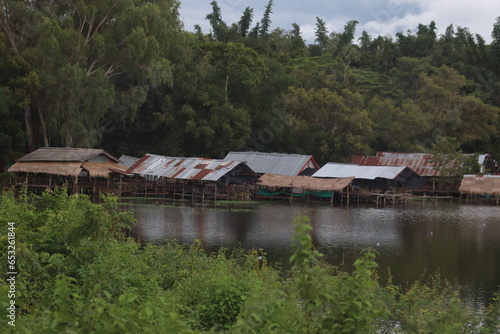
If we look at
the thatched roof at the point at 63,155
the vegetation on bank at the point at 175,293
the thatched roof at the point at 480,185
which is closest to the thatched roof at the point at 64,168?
the thatched roof at the point at 63,155

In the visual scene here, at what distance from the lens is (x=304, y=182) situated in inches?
1710

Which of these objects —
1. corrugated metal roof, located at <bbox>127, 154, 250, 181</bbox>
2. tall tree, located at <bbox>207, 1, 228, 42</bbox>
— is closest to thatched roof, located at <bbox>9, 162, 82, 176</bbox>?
corrugated metal roof, located at <bbox>127, 154, 250, 181</bbox>

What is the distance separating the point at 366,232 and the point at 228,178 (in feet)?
53.8


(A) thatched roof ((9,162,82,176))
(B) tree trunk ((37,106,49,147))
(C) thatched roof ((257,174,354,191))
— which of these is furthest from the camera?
(C) thatched roof ((257,174,354,191))

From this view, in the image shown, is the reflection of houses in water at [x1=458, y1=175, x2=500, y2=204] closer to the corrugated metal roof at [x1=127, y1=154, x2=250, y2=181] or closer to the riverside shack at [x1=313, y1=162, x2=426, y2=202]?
the riverside shack at [x1=313, y1=162, x2=426, y2=202]

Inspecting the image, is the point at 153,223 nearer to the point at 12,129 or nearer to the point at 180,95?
the point at 12,129

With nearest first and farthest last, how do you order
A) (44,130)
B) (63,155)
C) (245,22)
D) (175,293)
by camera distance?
(175,293), (63,155), (44,130), (245,22)

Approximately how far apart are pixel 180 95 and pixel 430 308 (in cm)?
4299

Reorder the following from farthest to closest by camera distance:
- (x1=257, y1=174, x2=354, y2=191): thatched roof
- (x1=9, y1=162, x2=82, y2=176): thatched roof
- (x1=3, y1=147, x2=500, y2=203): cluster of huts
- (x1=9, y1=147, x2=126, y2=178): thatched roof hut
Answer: (x1=257, y1=174, x2=354, y2=191): thatched roof → (x1=3, y1=147, x2=500, y2=203): cluster of huts → (x1=9, y1=147, x2=126, y2=178): thatched roof hut → (x1=9, y1=162, x2=82, y2=176): thatched roof

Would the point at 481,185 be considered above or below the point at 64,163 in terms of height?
below

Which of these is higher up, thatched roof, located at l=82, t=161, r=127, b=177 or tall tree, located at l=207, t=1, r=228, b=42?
tall tree, located at l=207, t=1, r=228, b=42

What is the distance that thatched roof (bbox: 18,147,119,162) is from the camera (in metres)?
38.3

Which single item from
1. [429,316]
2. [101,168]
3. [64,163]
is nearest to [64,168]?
[64,163]

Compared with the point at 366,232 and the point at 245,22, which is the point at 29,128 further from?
the point at 245,22
